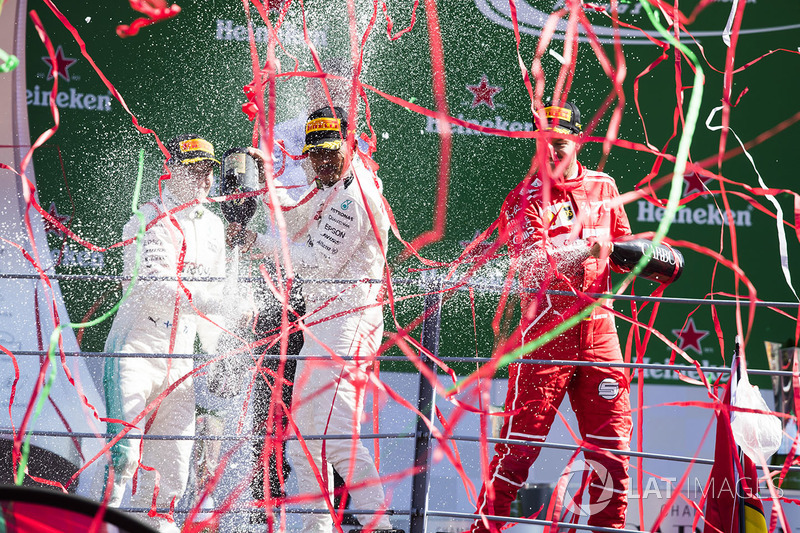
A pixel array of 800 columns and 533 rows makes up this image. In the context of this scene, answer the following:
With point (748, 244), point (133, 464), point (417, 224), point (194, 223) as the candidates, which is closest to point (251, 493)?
point (133, 464)

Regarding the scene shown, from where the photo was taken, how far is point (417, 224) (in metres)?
3.81

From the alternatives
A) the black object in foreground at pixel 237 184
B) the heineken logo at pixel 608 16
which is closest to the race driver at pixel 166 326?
the black object in foreground at pixel 237 184

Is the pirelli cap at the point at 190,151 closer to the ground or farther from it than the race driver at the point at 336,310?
farther from it

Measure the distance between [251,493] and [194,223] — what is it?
953mm

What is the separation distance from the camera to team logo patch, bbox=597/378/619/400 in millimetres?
2354

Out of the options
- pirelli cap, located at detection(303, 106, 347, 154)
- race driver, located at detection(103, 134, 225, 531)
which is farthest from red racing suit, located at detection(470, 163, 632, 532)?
race driver, located at detection(103, 134, 225, 531)

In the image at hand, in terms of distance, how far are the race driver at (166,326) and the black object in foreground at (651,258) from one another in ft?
4.45

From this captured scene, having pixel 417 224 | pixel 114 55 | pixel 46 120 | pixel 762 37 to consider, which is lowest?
pixel 417 224

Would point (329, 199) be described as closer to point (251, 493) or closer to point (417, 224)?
point (251, 493)

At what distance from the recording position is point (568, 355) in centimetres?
240

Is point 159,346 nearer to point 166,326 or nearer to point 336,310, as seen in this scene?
point 166,326

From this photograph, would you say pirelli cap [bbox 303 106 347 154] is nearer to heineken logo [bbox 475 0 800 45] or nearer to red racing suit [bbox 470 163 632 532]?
red racing suit [bbox 470 163 632 532]

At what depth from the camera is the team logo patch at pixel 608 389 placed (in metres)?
2.35

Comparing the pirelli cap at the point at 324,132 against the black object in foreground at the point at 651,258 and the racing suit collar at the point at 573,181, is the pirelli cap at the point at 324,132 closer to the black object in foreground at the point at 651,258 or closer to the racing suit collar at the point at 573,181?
the racing suit collar at the point at 573,181
